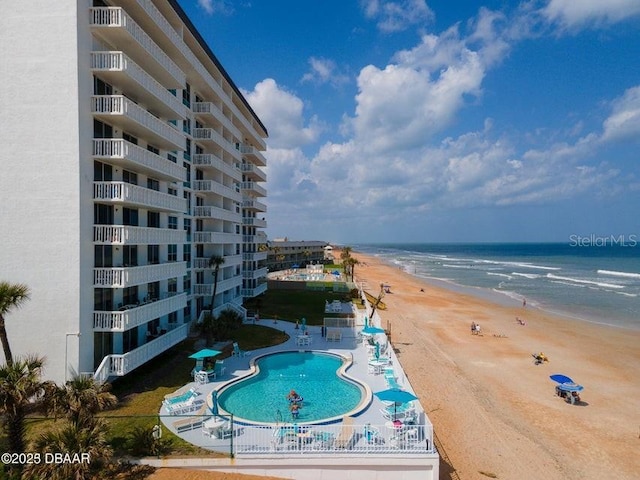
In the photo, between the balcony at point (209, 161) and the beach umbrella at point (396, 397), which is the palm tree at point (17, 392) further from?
the balcony at point (209, 161)

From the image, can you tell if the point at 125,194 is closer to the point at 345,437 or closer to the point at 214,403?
the point at 214,403

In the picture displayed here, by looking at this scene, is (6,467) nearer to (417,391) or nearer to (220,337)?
(220,337)

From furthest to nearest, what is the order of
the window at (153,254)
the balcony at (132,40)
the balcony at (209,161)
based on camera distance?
1. the balcony at (209,161)
2. the window at (153,254)
3. the balcony at (132,40)

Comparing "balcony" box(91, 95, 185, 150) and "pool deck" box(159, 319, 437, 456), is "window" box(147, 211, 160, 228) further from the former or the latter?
"pool deck" box(159, 319, 437, 456)

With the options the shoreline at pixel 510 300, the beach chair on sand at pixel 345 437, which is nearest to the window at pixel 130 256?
the beach chair on sand at pixel 345 437

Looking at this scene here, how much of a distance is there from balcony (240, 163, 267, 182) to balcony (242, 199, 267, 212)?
3106 millimetres

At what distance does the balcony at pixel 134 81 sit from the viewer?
702 inches

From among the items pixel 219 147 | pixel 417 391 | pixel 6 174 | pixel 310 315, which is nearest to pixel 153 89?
pixel 6 174

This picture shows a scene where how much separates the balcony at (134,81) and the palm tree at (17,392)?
13.2 meters

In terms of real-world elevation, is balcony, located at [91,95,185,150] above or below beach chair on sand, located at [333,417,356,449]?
above

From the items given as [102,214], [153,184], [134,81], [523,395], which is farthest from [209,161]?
[523,395]

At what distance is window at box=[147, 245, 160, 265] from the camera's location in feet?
76.2

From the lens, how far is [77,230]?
17.1 m

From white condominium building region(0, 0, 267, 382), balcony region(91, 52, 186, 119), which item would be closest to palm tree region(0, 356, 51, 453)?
white condominium building region(0, 0, 267, 382)
